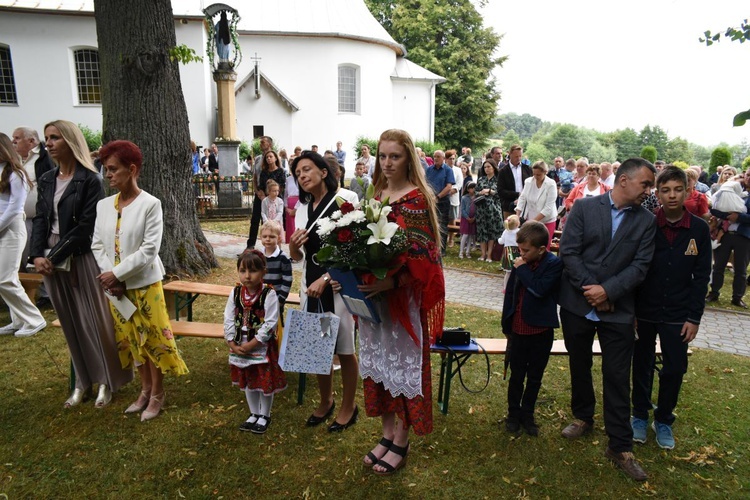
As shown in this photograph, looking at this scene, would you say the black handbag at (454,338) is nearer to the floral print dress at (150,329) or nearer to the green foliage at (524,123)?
the floral print dress at (150,329)

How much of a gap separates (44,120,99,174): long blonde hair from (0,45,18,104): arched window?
81.5ft

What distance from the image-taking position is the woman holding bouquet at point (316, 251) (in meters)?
3.93

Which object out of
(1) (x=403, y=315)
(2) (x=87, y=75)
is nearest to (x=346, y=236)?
(1) (x=403, y=315)

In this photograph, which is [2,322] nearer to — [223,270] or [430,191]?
[223,270]

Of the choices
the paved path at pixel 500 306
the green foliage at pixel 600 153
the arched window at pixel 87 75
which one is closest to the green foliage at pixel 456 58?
the green foliage at pixel 600 153

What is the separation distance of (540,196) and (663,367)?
202 inches

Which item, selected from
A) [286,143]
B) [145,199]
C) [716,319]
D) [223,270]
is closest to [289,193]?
[223,270]

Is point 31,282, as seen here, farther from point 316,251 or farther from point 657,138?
point 657,138

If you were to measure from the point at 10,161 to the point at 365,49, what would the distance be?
Answer: 26.4m

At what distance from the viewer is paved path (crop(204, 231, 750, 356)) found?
673cm

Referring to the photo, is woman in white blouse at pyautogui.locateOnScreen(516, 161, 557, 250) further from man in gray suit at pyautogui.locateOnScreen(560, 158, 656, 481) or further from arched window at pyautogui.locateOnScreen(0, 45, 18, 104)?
arched window at pyautogui.locateOnScreen(0, 45, 18, 104)

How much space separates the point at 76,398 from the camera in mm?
4578

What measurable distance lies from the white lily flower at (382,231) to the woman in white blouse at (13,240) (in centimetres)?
451

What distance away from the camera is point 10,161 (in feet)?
17.8
